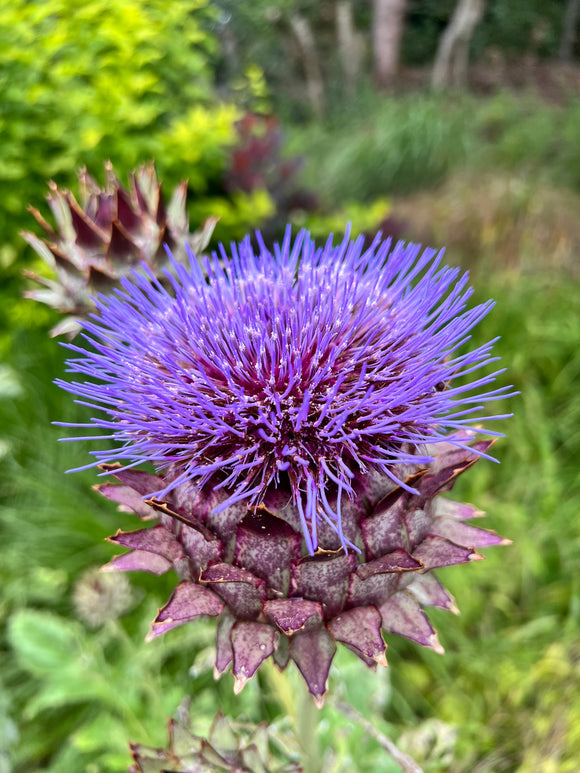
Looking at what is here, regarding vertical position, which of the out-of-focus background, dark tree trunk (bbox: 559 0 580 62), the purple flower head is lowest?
the out-of-focus background

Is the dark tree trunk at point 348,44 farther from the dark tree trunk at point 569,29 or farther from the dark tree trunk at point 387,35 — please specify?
the dark tree trunk at point 569,29

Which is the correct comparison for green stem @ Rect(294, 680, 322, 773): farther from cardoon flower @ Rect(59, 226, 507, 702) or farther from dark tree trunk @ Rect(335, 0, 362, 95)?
dark tree trunk @ Rect(335, 0, 362, 95)

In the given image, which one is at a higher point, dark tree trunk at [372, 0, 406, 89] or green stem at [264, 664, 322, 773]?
dark tree trunk at [372, 0, 406, 89]

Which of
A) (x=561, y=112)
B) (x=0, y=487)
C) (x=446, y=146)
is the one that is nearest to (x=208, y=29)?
(x=446, y=146)

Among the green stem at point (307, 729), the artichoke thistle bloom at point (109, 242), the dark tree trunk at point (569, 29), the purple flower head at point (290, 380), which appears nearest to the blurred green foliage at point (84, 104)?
the artichoke thistle bloom at point (109, 242)

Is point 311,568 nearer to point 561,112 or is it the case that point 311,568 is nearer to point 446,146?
point 446,146

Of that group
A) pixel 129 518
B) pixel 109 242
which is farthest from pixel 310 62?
pixel 109 242

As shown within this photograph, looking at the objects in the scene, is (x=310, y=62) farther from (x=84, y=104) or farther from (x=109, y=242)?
(x=109, y=242)

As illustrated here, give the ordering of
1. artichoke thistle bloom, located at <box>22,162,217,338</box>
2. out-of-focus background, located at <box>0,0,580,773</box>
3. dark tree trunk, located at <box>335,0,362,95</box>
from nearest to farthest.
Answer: artichoke thistle bloom, located at <box>22,162,217,338</box>, out-of-focus background, located at <box>0,0,580,773</box>, dark tree trunk, located at <box>335,0,362,95</box>

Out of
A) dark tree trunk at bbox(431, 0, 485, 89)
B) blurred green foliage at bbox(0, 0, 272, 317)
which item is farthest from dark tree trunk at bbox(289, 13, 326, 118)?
blurred green foliage at bbox(0, 0, 272, 317)
